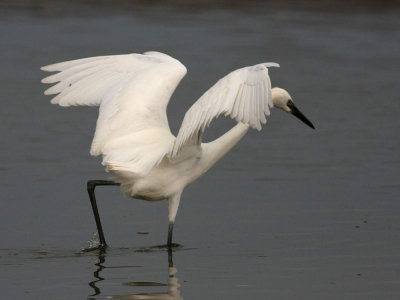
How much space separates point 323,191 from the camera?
10.7m

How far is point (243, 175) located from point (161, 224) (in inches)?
72.8

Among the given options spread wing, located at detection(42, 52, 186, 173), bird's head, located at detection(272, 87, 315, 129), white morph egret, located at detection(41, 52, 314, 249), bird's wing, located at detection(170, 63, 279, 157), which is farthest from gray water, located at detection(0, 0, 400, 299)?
bird's wing, located at detection(170, 63, 279, 157)

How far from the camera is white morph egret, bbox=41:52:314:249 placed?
7.76 metres

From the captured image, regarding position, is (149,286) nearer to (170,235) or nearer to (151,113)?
(170,235)

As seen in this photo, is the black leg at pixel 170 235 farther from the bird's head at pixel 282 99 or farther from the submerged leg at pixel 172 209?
the bird's head at pixel 282 99

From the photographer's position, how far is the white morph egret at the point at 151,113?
25.5 ft

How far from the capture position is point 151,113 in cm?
912

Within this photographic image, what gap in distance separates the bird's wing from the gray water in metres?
1.11

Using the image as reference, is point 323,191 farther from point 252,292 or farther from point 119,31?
point 119,31

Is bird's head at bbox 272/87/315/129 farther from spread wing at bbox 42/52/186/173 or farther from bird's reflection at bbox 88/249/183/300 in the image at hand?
bird's reflection at bbox 88/249/183/300

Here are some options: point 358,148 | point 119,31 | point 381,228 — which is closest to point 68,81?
point 381,228

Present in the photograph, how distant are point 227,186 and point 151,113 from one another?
1916mm

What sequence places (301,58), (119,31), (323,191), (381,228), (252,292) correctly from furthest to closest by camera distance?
(119,31) → (301,58) → (323,191) → (381,228) → (252,292)

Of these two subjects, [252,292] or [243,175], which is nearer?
[252,292]
